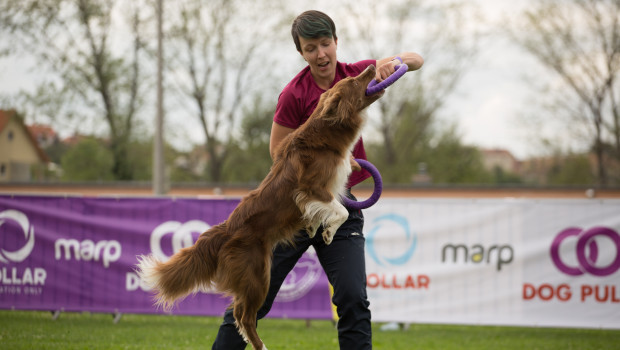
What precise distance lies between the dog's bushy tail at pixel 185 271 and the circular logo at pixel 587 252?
5784mm

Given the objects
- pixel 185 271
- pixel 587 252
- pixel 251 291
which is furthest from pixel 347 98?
pixel 587 252

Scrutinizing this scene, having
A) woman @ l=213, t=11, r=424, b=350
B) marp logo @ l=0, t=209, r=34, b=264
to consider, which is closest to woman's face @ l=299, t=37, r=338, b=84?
woman @ l=213, t=11, r=424, b=350

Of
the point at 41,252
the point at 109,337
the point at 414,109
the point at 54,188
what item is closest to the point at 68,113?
the point at 54,188

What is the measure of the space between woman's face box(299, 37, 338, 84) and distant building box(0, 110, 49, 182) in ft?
69.8

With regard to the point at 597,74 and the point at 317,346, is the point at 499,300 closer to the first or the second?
the point at 317,346

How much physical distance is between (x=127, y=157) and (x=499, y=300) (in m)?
23.6

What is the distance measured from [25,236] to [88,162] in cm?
2124

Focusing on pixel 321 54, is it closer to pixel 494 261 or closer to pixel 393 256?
pixel 393 256

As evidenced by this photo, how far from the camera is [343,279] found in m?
3.71

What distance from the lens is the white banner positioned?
26.1 feet

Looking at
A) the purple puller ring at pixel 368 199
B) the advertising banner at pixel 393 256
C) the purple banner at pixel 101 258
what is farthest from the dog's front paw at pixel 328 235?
the purple banner at pixel 101 258

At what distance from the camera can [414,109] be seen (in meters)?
32.7

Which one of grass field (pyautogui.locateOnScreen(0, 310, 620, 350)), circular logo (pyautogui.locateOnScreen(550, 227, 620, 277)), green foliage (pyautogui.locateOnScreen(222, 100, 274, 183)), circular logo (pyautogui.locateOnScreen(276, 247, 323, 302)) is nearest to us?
grass field (pyautogui.locateOnScreen(0, 310, 620, 350))

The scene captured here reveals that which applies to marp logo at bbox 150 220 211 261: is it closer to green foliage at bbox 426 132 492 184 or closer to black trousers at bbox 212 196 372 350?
black trousers at bbox 212 196 372 350
